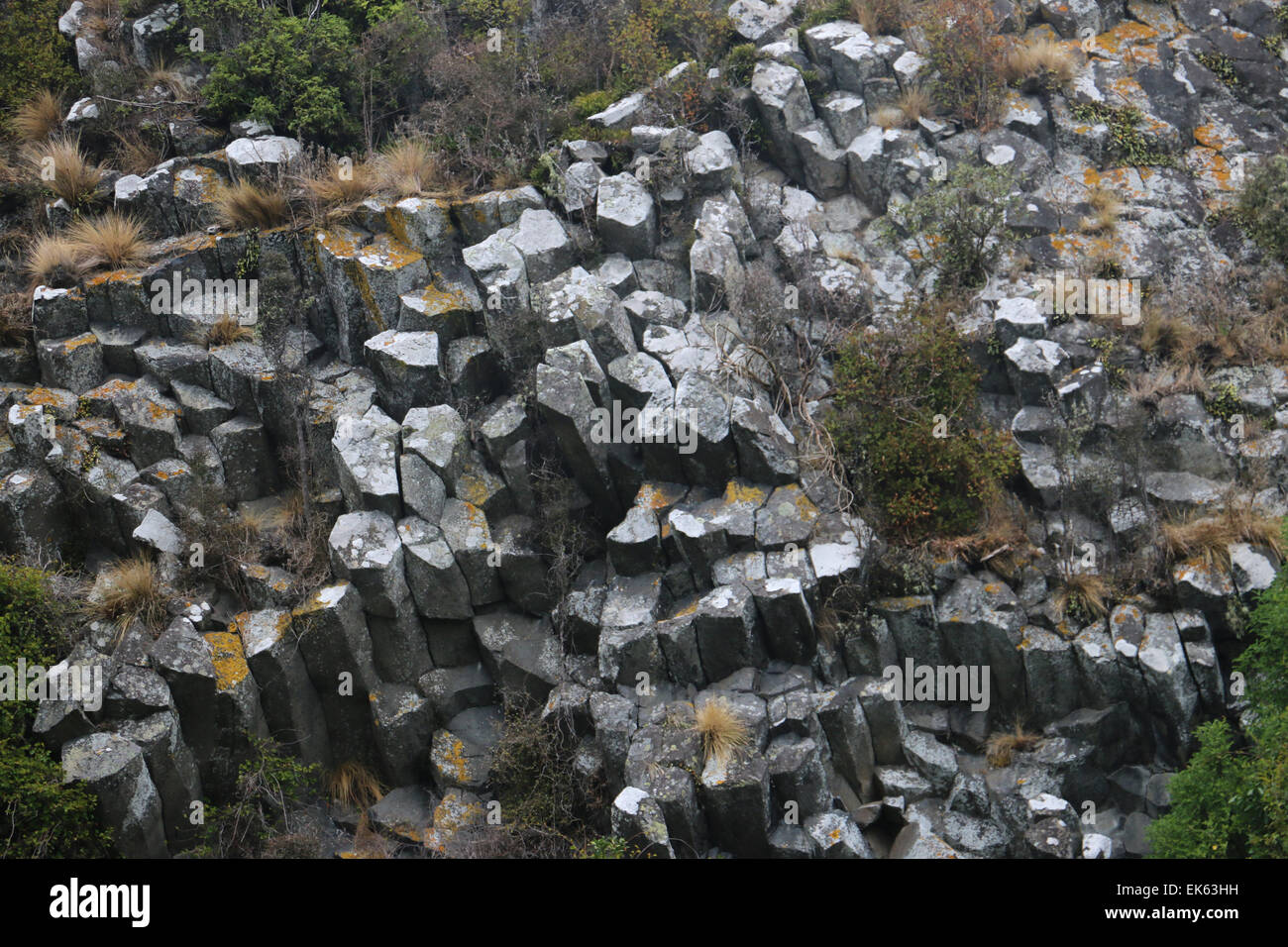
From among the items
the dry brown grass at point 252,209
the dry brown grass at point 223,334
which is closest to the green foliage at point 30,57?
the dry brown grass at point 252,209

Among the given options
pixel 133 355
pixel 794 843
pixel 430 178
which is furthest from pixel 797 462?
pixel 133 355

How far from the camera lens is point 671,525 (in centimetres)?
1545

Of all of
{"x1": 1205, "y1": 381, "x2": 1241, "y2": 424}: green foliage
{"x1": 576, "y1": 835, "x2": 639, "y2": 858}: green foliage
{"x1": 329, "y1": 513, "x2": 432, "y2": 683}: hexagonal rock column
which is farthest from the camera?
{"x1": 1205, "y1": 381, "x2": 1241, "y2": 424}: green foliage

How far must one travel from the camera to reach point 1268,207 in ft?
58.7

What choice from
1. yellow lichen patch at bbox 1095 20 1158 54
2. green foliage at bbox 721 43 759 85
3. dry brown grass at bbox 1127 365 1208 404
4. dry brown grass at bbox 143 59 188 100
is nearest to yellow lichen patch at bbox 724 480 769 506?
dry brown grass at bbox 1127 365 1208 404

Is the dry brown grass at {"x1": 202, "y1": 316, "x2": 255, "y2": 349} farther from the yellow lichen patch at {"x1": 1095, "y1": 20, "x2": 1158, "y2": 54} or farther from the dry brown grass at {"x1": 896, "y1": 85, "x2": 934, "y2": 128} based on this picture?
the yellow lichen patch at {"x1": 1095, "y1": 20, "x2": 1158, "y2": 54}

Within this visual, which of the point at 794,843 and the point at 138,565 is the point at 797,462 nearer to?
the point at 794,843

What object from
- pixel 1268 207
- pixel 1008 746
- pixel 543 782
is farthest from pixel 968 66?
pixel 543 782

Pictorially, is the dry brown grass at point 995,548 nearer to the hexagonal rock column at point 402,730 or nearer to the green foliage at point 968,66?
the hexagonal rock column at point 402,730

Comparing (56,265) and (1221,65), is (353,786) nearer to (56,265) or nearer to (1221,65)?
(56,265)

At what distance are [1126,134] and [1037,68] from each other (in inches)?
79.9

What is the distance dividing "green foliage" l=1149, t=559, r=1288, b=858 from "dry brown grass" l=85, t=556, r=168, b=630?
13120 mm

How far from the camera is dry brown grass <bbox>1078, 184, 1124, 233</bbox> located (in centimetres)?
1856

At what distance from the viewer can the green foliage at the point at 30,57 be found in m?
20.2
